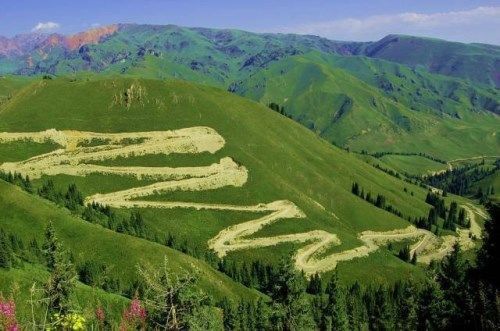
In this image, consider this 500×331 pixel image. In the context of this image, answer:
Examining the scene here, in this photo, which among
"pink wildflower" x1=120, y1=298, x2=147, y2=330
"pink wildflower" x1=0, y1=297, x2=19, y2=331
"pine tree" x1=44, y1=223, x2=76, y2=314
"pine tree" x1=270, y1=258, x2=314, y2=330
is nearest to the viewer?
"pink wildflower" x1=0, y1=297, x2=19, y2=331

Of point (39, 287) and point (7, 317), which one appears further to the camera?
point (39, 287)

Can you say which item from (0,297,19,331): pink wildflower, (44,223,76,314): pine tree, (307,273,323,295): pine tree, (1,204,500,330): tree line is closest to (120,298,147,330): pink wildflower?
(1,204,500,330): tree line

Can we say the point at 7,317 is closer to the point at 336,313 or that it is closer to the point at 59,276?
the point at 59,276

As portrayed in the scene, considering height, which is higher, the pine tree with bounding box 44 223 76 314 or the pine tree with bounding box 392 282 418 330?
the pine tree with bounding box 44 223 76 314

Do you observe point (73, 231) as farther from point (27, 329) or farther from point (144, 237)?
point (27, 329)

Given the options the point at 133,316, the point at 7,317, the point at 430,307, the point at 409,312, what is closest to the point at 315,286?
the point at 409,312

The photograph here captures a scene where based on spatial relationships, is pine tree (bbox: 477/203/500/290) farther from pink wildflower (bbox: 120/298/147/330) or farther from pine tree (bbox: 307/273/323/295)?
pine tree (bbox: 307/273/323/295)

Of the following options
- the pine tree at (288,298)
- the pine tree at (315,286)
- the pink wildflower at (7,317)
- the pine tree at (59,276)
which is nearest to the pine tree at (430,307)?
the pine tree at (288,298)

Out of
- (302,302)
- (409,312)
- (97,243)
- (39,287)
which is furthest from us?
(97,243)

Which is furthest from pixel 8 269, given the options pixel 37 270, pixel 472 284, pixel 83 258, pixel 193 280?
pixel 472 284
